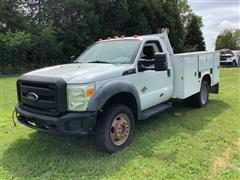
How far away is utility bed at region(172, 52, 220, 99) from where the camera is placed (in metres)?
6.49

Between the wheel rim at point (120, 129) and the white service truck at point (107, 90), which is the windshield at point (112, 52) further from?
the wheel rim at point (120, 129)

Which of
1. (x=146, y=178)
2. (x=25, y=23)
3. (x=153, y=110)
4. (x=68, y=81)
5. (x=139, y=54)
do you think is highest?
(x=25, y=23)

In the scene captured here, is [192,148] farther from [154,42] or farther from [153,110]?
[154,42]

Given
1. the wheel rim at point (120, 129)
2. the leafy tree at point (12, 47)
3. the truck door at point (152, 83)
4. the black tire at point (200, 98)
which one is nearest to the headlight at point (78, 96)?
the wheel rim at point (120, 129)

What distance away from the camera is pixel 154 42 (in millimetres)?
6141

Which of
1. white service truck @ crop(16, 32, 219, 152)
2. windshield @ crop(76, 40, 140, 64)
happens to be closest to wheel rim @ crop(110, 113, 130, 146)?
white service truck @ crop(16, 32, 219, 152)

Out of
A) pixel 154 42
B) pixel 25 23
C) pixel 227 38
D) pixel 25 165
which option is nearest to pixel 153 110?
pixel 154 42

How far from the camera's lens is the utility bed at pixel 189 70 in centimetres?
649

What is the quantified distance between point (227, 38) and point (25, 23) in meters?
54.1

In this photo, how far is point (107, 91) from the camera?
4457mm

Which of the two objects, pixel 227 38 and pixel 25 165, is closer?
pixel 25 165

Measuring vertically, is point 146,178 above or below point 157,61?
below

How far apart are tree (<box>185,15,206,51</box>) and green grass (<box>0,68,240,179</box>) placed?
46260 mm

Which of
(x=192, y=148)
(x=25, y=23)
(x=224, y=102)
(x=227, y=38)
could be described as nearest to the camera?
(x=192, y=148)
